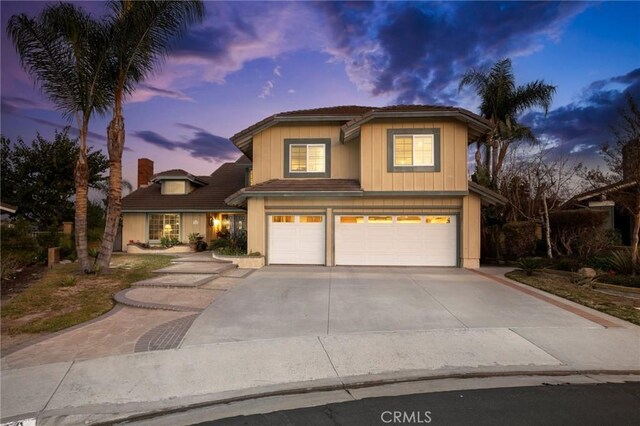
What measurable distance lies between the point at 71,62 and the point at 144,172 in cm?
1521

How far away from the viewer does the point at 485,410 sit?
3539mm

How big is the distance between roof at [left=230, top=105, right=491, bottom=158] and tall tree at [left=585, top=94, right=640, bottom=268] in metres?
4.07

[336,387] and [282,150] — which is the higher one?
Result: [282,150]

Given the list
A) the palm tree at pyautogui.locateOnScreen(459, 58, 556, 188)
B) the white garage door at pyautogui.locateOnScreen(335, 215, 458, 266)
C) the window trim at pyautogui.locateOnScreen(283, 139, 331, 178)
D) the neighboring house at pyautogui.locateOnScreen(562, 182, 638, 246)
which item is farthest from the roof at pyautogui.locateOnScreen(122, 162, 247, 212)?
the neighboring house at pyautogui.locateOnScreen(562, 182, 638, 246)

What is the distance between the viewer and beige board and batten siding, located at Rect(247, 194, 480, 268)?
43.4ft

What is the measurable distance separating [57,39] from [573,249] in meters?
22.2

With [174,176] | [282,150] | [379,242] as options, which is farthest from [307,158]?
[174,176]

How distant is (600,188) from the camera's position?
13.2m

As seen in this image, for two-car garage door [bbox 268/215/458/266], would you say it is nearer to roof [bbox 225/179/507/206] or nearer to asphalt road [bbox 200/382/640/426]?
roof [bbox 225/179/507/206]

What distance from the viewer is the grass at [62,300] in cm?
657

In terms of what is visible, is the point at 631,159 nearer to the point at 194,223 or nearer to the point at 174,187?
the point at 194,223

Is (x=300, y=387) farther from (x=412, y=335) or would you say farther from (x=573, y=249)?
(x=573, y=249)

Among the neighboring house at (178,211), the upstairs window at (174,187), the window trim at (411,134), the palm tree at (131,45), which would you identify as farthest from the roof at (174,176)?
the window trim at (411,134)

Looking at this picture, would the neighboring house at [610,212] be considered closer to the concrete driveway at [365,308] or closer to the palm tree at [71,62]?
the concrete driveway at [365,308]
